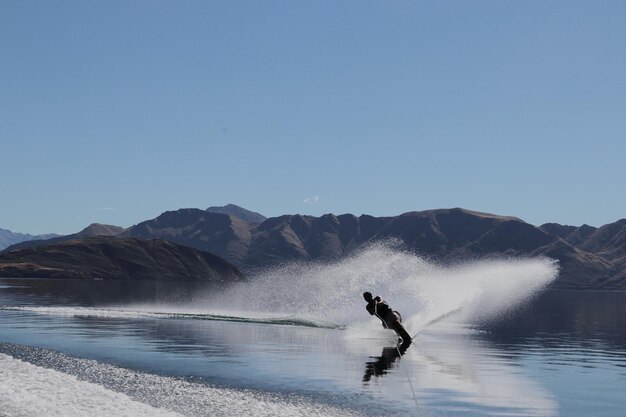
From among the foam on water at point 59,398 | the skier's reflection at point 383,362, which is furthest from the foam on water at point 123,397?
the skier's reflection at point 383,362

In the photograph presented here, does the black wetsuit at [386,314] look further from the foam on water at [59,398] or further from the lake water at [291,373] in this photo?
the foam on water at [59,398]

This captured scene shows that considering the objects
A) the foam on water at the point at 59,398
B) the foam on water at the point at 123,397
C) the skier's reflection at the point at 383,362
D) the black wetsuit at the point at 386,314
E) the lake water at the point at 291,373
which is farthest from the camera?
the black wetsuit at the point at 386,314

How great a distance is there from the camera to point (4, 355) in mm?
35344

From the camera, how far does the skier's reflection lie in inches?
1313

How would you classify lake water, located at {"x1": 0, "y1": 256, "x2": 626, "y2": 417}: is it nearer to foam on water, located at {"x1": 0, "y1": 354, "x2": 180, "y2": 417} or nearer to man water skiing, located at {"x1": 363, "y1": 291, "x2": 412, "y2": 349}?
foam on water, located at {"x1": 0, "y1": 354, "x2": 180, "y2": 417}

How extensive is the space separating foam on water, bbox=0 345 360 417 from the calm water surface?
6cm

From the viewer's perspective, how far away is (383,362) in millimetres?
37781

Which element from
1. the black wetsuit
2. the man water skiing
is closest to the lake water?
the man water skiing

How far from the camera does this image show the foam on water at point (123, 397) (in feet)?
73.3

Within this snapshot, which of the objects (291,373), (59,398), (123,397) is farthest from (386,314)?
(59,398)

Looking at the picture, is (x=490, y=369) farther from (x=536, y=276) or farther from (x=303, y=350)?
(x=536, y=276)

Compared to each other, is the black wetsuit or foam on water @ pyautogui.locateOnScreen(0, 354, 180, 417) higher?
the black wetsuit

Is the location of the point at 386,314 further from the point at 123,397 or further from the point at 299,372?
the point at 123,397

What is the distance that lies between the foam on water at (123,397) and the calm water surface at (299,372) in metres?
0.06
